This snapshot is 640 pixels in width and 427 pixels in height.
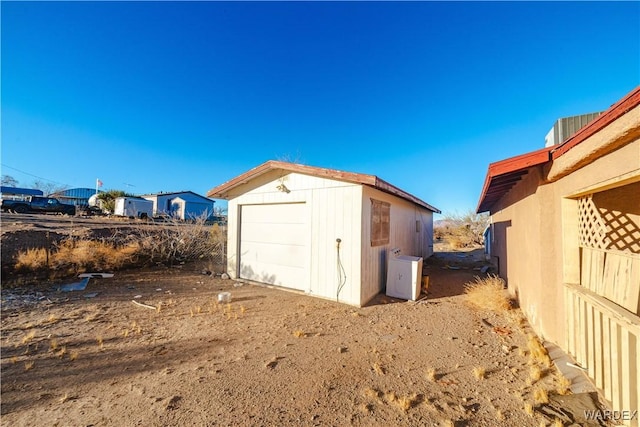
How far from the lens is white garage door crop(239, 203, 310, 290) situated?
6225mm

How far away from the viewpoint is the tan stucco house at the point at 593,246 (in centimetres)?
212

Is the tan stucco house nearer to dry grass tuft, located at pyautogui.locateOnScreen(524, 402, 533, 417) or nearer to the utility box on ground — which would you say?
dry grass tuft, located at pyautogui.locateOnScreen(524, 402, 533, 417)

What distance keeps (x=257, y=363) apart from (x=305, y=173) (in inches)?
157

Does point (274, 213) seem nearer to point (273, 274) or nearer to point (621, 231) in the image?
point (273, 274)

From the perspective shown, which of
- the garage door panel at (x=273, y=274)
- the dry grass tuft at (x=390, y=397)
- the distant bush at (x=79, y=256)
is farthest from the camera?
the distant bush at (x=79, y=256)

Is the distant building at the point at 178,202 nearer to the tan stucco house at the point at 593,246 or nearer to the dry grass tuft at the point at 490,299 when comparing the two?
the dry grass tuft at the point at 490,299

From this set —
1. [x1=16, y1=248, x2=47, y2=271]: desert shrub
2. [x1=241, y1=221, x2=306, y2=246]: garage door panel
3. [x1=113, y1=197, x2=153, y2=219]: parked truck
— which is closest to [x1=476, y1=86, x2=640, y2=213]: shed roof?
[x1=241, y1=221, x2=306, y2=246]: garage door panel

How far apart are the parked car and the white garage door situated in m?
22.6

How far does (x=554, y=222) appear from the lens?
3482 mm

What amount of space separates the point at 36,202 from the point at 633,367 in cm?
3032

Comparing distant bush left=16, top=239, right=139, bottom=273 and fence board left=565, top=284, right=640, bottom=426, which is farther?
distant bush left=16, top=239, right=139, bottom=273

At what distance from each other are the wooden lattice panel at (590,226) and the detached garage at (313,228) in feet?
9.56

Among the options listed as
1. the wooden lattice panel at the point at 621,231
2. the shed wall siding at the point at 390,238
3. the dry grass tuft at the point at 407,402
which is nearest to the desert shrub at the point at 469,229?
the shed wall siding at the point at 390,238

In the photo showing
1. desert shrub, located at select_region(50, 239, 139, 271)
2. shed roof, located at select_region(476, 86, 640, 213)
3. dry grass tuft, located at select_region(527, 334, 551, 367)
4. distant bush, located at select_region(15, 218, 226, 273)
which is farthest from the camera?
desert shrub, located at select_region(50, 239, 139, 271)
